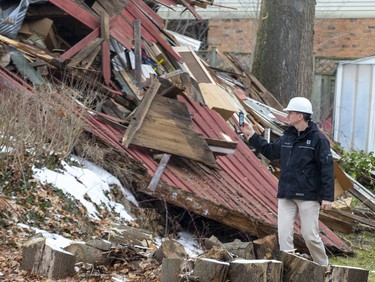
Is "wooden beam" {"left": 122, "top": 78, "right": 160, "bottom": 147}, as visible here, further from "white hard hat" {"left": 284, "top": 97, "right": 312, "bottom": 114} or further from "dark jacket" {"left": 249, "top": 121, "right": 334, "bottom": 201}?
"white hard hat" {"left": 284, "top": 97, "right": 312, "bottom": 114}

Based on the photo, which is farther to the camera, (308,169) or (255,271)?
(308,169)

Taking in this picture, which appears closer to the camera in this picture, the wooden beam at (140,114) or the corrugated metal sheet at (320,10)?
the wooden beam at (140,114)

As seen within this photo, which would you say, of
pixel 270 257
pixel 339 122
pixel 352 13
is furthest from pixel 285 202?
pixel 352 13

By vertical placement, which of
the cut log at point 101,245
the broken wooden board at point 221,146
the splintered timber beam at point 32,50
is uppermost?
the splintered timber beam at point 32,50

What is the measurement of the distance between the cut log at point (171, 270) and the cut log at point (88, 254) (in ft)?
2.81

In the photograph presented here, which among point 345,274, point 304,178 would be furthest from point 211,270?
point 304,178

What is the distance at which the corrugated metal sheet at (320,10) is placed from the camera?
1076 inches

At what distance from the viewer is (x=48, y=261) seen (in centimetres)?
783

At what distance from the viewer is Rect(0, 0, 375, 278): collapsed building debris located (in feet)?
37.8

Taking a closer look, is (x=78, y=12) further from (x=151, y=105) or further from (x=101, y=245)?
(x=101, y=245)

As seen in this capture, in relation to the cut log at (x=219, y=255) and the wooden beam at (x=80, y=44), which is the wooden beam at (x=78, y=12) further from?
the cut log at (x=219, y=255)

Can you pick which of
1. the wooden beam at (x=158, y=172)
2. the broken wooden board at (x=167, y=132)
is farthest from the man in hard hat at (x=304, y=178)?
the broken wooden board at (x=167, y=132)

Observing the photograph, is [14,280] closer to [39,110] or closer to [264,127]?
[39,110]

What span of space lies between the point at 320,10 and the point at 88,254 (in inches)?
822
